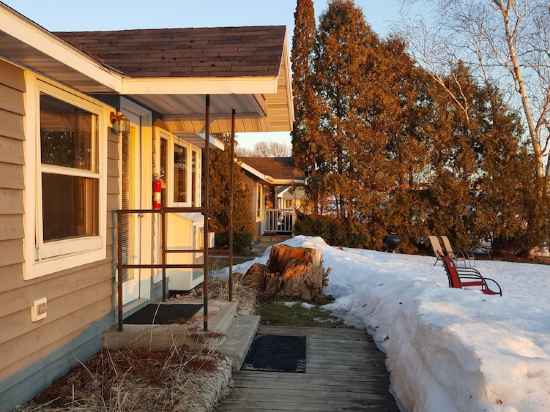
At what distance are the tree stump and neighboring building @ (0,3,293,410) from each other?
2.46 m

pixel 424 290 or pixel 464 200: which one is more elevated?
pixel 464 200

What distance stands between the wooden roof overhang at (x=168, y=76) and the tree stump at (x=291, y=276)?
8.16 feet

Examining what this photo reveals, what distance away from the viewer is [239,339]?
4.69 meters

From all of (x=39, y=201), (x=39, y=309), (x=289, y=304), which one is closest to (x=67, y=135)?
(x=39, y=201)

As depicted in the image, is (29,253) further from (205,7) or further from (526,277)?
(526,277)

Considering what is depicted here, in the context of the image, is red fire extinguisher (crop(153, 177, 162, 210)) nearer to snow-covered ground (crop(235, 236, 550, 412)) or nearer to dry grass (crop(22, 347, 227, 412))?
dry grass (crop(22, 347, 227, 412))

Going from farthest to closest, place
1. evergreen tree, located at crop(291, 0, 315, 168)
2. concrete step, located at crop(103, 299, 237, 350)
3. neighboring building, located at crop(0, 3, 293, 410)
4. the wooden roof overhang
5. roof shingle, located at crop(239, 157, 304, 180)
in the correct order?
1. roof shingle, located at crop(239, 157, 304, 180)
2. evergreen tree, located at crop(291, 0, 315, 168)
3. concrete step, located at crop(103, 299, 237, 350)
4. neighboring building, located at crop(0, 3, 293, 410)
5. the wooden roof overhang

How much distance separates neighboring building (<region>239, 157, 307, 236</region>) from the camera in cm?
1836

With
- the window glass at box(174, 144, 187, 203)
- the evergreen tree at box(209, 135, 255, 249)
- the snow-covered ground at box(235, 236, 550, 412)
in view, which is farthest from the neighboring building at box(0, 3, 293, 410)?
the evergreen tree at box(209, 135, 255, 249)

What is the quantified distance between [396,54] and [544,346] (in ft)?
51.0

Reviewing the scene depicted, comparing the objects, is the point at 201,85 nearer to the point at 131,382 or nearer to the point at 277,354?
the point at 131,382

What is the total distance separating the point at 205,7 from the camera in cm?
909

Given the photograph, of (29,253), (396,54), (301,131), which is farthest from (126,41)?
(396,54)

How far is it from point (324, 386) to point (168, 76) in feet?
9.65
